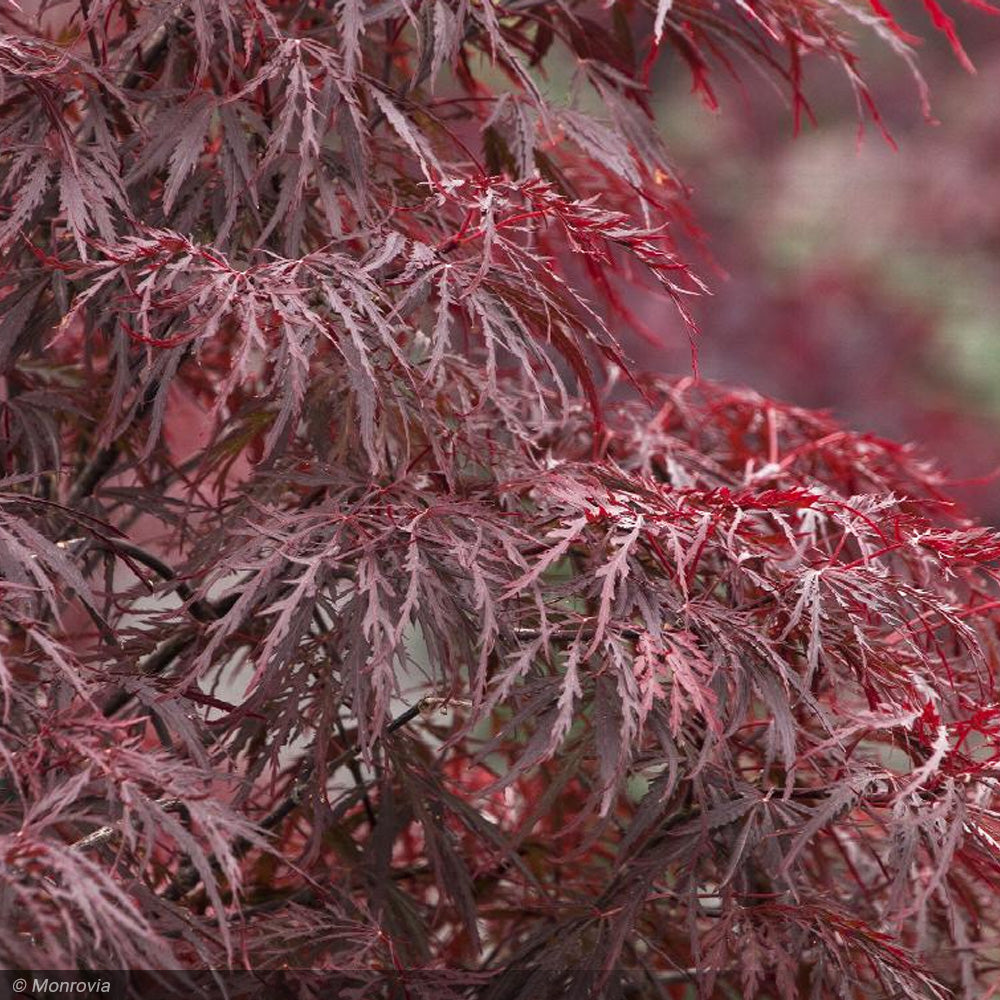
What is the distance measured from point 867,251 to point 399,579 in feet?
16.3

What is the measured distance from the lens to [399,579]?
0.80 meters

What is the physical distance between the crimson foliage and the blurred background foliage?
12.0 ft

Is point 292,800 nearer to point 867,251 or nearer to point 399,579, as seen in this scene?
point 399,579

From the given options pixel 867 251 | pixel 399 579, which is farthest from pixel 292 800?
pixel 867 251

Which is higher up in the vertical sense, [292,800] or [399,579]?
[399,579]

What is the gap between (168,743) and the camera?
912 mm

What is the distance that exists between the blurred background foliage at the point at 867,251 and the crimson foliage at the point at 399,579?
12.0ft

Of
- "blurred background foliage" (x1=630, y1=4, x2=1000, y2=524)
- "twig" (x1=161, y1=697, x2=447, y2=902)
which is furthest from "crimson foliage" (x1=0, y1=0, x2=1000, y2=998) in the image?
"blurred background foliage" (x1=630, y1=4, x2=1000, y2=524)

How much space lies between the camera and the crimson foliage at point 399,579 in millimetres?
763

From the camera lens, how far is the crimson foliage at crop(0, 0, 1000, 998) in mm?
763

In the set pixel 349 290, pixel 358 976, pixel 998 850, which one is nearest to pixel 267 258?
pixel 349 290

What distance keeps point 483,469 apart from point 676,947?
1.44ft

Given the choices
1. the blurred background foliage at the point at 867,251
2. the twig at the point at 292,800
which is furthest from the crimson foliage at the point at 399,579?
the blurred background foliage at the point at 867,251

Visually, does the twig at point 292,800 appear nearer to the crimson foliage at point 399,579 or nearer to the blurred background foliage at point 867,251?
the crimson foliage at point 399,579
